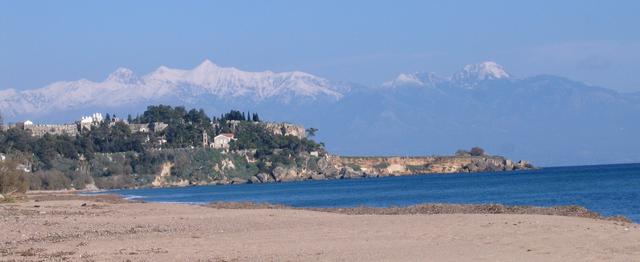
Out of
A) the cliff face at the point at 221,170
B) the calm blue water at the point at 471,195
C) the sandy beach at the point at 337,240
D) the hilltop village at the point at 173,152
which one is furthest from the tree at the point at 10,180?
the cliff face at the point at 221,170

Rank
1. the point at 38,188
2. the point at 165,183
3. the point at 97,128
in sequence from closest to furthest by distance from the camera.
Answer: the point at 38,188 → the point at 165,183 → the point at 97,128

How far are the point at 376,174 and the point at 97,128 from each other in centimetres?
4994

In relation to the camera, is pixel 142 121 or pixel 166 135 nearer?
pixel 166 135

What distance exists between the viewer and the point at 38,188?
128 meters

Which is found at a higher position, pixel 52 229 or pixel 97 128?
pixel 97 128

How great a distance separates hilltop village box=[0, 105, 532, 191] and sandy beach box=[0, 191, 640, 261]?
4487 inches

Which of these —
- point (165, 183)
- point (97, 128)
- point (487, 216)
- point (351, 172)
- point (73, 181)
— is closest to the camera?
point (487, 216)

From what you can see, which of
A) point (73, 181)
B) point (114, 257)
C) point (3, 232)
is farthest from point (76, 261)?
point (73, 181)

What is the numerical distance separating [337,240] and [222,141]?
15294 cm

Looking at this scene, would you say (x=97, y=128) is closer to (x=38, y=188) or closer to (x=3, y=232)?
(x=38, y=188)

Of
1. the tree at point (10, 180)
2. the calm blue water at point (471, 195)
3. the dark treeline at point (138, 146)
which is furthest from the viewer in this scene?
the dark treeline at point (138, 146)

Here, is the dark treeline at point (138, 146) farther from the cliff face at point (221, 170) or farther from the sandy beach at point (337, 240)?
the sandy beach at point (337, 240)

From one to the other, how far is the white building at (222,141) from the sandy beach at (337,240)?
141 m

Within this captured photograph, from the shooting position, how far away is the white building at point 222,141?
585 feet
